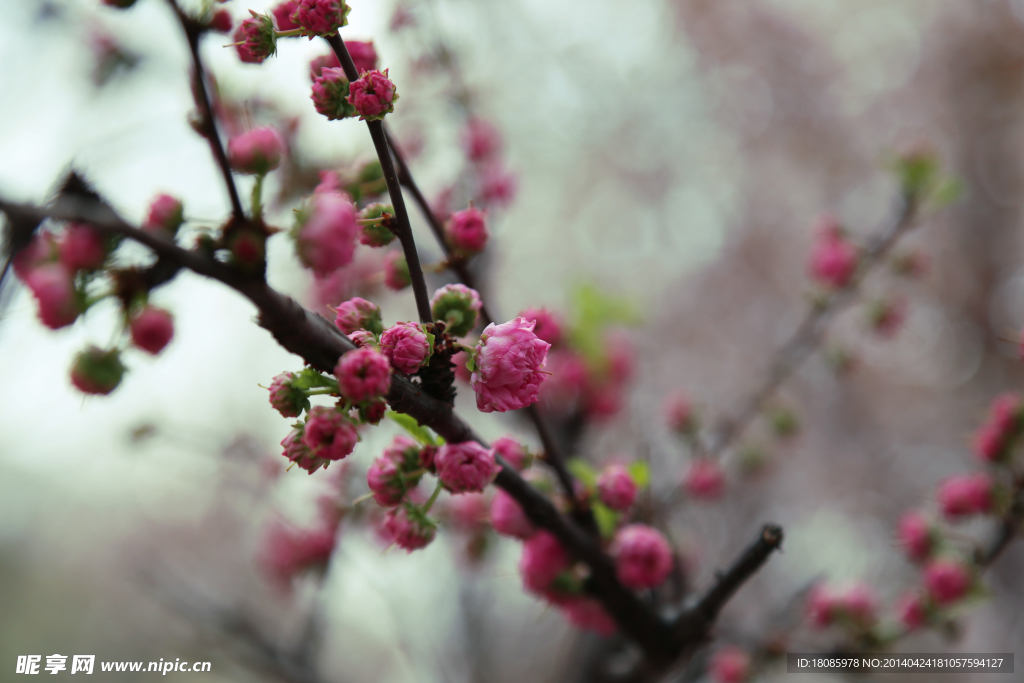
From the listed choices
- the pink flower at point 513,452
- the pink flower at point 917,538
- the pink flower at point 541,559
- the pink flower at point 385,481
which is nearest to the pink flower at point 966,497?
the pink flower at point 917,538

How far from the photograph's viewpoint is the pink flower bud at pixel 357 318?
68cm

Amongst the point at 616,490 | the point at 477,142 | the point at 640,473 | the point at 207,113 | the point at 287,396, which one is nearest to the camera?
the point at 207,113

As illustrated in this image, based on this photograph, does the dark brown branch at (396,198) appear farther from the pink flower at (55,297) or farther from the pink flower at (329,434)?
the pink flower at (55,297)

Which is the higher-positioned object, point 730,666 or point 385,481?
point 385,481

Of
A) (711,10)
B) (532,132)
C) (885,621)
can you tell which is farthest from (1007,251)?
(885,621)

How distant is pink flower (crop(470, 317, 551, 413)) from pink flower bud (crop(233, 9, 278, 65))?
0.41 metres

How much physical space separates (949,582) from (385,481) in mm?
1406

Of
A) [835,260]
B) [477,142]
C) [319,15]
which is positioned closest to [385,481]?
[319,15]

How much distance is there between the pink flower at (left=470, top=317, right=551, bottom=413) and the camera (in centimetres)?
66

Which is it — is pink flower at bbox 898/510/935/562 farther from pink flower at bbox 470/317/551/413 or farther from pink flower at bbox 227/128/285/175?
pink flower at bbox 227/128/285/175

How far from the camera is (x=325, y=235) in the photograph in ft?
1.76

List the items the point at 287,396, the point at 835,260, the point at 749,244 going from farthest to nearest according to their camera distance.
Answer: the point at 749,244
the point at 835,260
the point at 287,396

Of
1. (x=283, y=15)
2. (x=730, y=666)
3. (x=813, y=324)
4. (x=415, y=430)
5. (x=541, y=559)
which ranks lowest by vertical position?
(x=730, y=666)

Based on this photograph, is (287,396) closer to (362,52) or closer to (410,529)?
(410,529)
